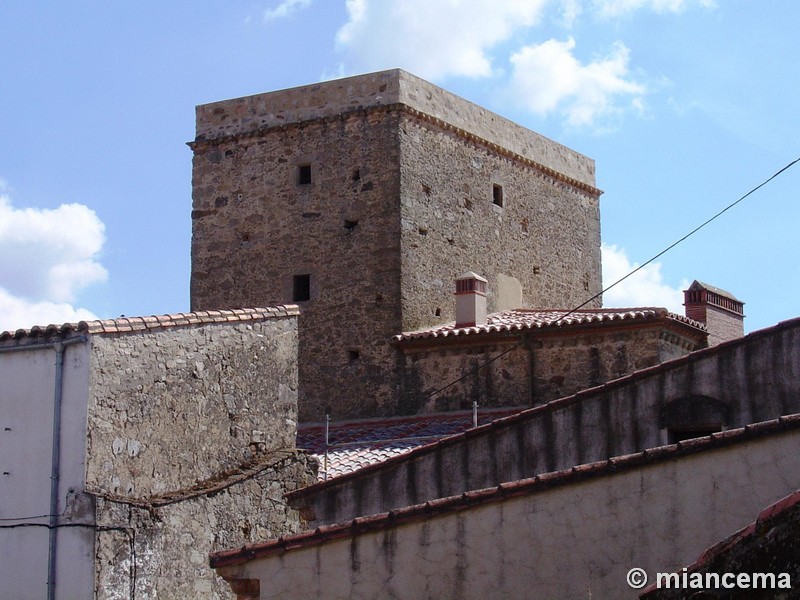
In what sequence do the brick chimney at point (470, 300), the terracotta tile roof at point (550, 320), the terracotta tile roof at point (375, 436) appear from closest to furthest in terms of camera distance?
1. the terracotta tile roof at point (375, 436)
2. the terracotta tile roof at point (550, 320)
3. the brick chimney at point (470, 300)

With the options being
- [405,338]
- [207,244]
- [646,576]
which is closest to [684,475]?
[646,576]

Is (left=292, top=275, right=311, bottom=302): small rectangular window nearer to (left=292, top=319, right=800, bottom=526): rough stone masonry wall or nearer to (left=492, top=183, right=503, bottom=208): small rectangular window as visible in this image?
(left=492, top=183, right=503, bottom=208): small rectangular window

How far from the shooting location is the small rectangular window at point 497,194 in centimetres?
2366

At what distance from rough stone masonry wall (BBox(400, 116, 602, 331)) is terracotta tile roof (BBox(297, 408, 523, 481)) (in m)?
2.09

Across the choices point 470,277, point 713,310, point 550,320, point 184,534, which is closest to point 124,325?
point 184,534

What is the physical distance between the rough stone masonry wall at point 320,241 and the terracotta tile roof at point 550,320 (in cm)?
95

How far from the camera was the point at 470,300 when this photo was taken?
826 inches

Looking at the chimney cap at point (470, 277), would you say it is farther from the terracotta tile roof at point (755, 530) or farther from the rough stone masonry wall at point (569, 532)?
the terracotta tile roof at point (755, 530)

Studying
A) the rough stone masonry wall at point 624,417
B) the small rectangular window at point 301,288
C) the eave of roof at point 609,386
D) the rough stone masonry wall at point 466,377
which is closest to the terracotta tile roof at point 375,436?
the rough stone masonry wall at point 466,377

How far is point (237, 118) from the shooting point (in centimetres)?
2341

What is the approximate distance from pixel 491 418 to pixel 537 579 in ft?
31.5

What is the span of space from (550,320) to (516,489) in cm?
1030

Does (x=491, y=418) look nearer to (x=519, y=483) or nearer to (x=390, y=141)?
(x=390, y=141)

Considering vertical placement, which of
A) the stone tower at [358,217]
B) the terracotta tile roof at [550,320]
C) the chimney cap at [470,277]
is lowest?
the terracotta tile roof at [550,320]
